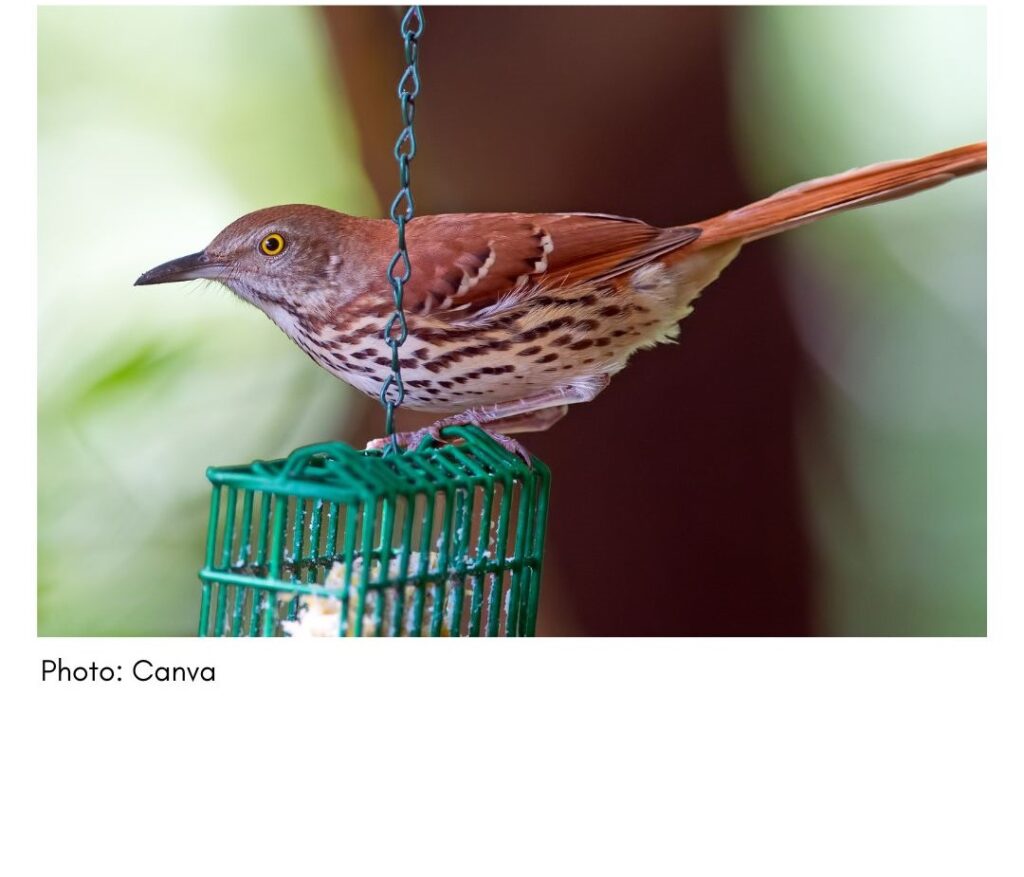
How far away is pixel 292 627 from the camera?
259 cm

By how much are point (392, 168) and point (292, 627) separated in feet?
7.41

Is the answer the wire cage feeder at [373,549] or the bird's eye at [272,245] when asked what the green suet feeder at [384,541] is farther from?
the bird's eye at [272,245]

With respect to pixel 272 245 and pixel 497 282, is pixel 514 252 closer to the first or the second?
pixel 497 282

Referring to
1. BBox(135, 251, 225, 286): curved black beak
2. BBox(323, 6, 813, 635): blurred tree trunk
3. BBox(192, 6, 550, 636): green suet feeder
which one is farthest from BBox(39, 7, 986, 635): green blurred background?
BBox(192, 6, 550, 636): green suet feeder

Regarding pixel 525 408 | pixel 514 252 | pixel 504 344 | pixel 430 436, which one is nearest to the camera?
pixel 430 436

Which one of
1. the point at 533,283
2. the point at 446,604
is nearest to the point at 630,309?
the point at 533,283

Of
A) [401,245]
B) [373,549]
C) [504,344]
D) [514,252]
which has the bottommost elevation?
[373,549]

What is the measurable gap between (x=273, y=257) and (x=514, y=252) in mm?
A: 643

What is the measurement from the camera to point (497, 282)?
306cm

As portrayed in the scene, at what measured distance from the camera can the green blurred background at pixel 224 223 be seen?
4156 millimetres

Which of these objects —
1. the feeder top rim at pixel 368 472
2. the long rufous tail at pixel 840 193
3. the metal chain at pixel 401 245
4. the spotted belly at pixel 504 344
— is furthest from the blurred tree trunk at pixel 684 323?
the feeder top rim at pixel 368 472

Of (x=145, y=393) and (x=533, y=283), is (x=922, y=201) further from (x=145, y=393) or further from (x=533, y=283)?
(x=145, y=393)

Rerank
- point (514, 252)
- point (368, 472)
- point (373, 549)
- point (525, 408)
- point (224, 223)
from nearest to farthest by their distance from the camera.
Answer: point (368, 472)
point (373, 549)
point (514, 252)
point (525, 408)
point (224, 223)

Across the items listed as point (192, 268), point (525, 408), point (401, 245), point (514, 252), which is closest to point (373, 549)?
point (401, 245)
